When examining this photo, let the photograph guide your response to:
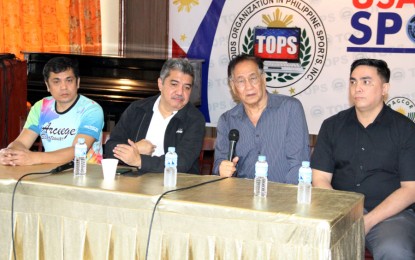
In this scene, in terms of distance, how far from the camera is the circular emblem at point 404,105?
666 cm

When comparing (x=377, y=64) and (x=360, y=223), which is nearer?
(x=360, y=223)

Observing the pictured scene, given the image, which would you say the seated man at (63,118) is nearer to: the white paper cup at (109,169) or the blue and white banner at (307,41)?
the white paper cup at (109,169)

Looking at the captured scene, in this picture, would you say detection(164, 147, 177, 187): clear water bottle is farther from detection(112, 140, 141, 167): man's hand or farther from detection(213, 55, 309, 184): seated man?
detection(213, 55, 309, 184): seated man

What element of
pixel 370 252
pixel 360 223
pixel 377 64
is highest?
pixel 377 64

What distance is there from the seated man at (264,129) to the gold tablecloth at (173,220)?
0.53 meters

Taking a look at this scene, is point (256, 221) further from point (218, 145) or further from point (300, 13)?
point (300, 13)

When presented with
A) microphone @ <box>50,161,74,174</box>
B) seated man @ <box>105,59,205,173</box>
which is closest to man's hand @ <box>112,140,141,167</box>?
seated man @ <box>105,59,205,173</box>

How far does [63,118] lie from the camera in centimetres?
396

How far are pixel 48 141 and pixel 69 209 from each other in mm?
1136

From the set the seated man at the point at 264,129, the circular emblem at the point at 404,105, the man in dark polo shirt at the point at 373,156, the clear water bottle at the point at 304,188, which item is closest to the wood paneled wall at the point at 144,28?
the circular emblem at the point at 404,105

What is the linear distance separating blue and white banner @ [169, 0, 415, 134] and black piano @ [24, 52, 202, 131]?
35 cm

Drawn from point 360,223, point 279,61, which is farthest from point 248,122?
point 279,61

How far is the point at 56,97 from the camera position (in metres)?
3.95

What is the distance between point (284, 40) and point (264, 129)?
141 inches
